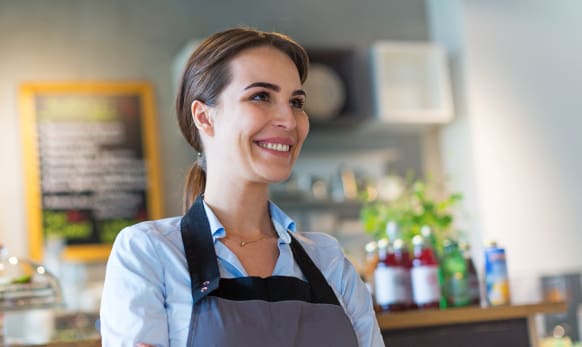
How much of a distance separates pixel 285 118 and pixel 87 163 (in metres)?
3.31

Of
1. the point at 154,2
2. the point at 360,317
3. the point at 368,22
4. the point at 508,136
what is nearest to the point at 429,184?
the point at 508,136

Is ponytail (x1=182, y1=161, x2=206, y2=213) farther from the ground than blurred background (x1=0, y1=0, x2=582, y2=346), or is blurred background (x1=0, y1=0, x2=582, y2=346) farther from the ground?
blurred background (x1=0, y1=0, x2=582, y2=346)

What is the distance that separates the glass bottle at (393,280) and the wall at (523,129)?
104 inches

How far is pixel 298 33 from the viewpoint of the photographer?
536 cm

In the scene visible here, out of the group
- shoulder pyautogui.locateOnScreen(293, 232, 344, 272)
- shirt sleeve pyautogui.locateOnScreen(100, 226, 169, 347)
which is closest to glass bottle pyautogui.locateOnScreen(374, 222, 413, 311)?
shoulder pyautogui.locateOnScreen(293, 232, 344, 272)

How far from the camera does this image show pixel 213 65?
169cm

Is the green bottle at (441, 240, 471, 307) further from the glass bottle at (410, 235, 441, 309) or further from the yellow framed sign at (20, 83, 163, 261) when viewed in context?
the yellow framed sign at (20, 83, 163, 261)

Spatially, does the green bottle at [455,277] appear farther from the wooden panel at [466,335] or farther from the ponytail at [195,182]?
the ponytail at [195,182]

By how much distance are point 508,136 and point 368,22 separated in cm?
118

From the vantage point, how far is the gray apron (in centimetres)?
149

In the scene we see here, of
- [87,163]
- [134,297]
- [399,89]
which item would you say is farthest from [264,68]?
[399,89]

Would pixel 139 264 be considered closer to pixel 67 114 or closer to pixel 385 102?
pixel 67 114

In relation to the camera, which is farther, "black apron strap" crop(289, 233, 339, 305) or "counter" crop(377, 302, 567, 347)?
"counter" crop(377, 302, 567, 347)

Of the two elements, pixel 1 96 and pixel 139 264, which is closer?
pixel 139 264
